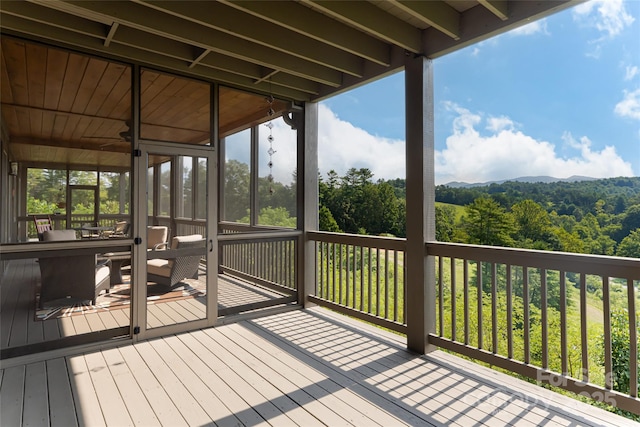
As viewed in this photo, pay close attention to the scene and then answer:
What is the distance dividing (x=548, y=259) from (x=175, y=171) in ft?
11.5

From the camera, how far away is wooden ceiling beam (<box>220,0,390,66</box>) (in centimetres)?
252

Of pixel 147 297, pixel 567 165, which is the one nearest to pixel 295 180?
pixel 147 297

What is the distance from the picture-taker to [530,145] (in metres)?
10.3

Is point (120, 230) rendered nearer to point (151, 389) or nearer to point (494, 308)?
point (151, 389)

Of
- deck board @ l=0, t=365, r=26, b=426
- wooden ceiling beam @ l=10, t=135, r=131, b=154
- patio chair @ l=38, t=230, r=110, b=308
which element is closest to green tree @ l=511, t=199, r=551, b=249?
wooden ceiling beam @ l=10, t=135, r=131, b=154

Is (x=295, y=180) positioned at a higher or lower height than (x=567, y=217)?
higher

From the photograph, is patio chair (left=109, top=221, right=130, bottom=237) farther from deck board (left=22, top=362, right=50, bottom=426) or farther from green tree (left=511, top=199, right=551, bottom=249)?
green tree (left=511, top=199, right=551, bottom=249)

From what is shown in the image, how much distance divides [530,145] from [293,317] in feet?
31.4

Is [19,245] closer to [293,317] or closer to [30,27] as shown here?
[30,27]

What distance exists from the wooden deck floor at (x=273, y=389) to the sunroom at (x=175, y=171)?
0.07 meters

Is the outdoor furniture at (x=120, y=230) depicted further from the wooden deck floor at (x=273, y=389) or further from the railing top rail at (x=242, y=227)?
the wooden deck floor at (x=273, y=389)

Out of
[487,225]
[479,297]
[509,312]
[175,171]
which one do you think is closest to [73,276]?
[175,171]

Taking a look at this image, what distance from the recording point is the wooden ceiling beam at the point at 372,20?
2.49 meters

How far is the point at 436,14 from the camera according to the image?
2680 mm
